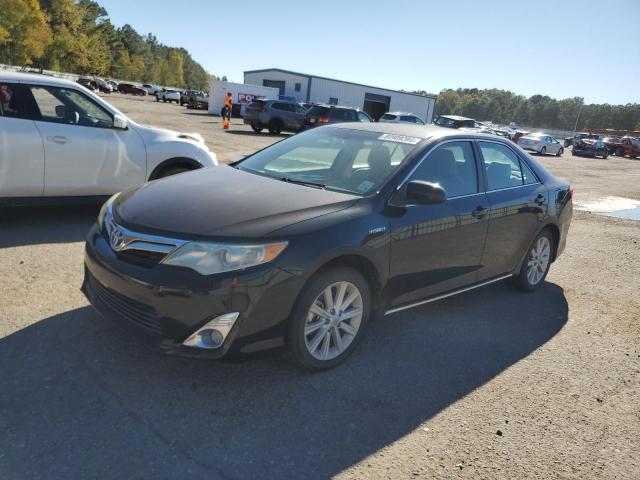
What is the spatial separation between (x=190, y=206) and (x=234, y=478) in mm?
1662

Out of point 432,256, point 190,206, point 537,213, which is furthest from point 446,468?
point 537,213

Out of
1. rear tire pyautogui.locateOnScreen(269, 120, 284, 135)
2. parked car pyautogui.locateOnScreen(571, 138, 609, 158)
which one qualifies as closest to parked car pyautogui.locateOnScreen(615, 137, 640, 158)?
parked car pyautogui.locateOnScreen(571, 138, 609, 158)

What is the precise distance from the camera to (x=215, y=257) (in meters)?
2.99

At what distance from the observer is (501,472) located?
2.79 m

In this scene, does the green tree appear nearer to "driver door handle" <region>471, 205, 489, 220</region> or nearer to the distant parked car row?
the distant parked car row

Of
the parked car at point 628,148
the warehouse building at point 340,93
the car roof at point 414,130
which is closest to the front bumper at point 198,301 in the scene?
the car roof at point 414,130

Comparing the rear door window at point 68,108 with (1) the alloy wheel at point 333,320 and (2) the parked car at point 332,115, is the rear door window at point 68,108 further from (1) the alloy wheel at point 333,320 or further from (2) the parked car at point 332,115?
(2) the parked car at point 332,115

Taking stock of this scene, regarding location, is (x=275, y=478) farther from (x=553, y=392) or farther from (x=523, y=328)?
(x=523, y=328)

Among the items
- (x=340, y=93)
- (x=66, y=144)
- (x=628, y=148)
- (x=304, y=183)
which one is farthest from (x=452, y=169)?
(x=340, y=93)

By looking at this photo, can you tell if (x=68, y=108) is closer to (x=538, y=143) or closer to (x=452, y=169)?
(x=452, y=169)

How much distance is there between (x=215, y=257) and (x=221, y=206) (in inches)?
19.6

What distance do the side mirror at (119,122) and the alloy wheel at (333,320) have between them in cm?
416

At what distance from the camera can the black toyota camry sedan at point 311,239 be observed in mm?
2994

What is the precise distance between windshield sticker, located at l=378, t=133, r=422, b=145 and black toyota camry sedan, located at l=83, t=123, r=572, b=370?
0.6 inches
